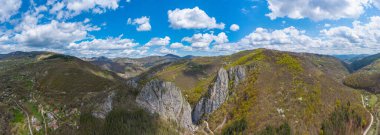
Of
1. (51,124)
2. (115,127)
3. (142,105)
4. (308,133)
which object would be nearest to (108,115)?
(115,127)

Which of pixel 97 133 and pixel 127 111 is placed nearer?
pixel 97 133

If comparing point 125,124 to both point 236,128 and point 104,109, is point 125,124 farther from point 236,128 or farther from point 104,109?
point 236,128

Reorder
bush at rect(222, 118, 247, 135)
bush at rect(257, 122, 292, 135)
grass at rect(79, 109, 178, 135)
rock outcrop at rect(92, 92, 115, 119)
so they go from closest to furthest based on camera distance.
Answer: bush at rect(257, 122, 292, 135) → grass at rect(79, 109, 178, 135) → rock outcrop at rect(92, 92, 115, 119) → bush at rect(222, 118, 247, 135)

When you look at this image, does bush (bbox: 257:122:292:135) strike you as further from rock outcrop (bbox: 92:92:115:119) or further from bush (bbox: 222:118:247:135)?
rock outcrop (bbox: 92:92:115:119)

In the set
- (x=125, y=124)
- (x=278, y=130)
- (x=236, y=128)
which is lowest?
(x=236, y=128)

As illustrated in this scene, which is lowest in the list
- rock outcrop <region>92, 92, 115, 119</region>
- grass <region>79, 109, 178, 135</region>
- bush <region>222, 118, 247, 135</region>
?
bush <region>222, 118, 247, 135</region>

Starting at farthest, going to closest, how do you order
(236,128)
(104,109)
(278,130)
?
(236,128) < (104,109) < (278,130)

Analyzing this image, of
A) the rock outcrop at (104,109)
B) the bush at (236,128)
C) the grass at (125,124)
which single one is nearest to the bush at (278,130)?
the bush at (236,128)

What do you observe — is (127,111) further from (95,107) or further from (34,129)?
(34,129)

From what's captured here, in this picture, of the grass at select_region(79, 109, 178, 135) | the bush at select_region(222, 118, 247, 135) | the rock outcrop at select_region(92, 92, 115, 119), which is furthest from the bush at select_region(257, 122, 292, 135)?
the rock outcrop at select_region(92, 92, 115, 119)

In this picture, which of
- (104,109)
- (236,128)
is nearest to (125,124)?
(104,109)

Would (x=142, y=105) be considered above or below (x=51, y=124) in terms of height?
above
